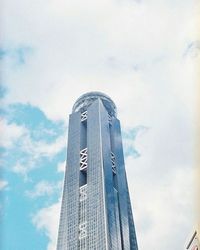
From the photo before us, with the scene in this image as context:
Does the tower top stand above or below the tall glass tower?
above

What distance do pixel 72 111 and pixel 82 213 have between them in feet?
166

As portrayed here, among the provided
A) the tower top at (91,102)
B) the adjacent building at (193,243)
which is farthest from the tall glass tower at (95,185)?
the adjacent building at (193,243)

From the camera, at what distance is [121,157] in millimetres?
156750

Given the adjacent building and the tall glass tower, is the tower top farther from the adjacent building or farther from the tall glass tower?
the adjacent building

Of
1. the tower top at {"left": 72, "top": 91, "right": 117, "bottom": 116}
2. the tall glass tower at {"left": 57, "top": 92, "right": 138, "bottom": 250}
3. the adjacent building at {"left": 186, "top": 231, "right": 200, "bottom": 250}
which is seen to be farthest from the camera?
the tower top at {"left": 72, "top": 91, "right": 117, "bottom": 116}

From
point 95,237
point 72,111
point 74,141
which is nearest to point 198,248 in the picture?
point 95,237

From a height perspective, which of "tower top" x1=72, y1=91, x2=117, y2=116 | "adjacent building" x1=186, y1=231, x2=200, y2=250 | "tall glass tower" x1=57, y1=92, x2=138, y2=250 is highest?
"tower top" x1=72, y1=91, x2=117, y2=116

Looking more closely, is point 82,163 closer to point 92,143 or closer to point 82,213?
point 92,143

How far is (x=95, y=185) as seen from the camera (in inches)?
5354

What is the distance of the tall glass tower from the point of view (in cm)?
12550

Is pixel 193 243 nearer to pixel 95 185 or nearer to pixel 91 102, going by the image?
pixel 95 185

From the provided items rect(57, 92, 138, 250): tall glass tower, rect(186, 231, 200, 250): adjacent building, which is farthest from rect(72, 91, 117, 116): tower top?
rect(186, 231, 200, 250): adjacent building

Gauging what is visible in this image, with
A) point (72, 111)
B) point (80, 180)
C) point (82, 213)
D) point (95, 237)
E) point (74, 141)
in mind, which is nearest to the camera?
point (95, 237)

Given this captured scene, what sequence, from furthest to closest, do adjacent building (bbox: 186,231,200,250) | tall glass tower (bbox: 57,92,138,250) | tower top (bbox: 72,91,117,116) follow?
tower top (bbox: 72,91,117,116) < tall glass tower (bbox: 57,92,138,250) < adjacent building (bbox: 186,231,200,250)
